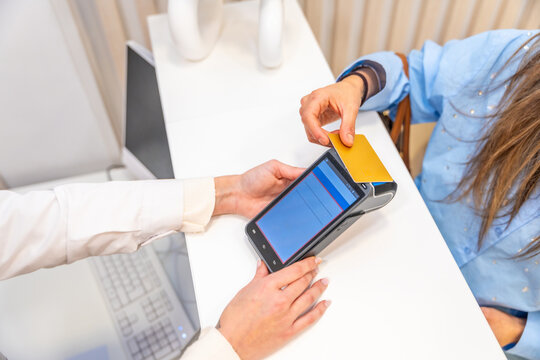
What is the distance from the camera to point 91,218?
2.07 ft

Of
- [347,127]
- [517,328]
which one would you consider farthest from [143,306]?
[517,328]

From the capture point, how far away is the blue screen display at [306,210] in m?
0.57

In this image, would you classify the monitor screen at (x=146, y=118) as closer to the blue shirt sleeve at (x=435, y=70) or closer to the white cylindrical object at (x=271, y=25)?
the white cylindrical object at (x=271, y=25)

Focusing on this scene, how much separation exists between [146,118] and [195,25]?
9.9 inches

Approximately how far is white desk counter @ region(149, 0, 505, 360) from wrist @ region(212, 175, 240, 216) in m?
0.02

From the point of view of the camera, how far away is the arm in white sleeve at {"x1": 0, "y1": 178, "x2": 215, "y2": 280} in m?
0.62

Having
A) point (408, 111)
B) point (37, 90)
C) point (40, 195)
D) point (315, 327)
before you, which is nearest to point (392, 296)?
point (315, 327)

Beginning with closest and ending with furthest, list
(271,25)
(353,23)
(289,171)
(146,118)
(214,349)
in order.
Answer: (214,349)
(289,171)
(271,25)
(146,118)
(353,23)

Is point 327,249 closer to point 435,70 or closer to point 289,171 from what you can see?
point 289,171

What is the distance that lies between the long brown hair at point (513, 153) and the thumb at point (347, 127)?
0.74ft

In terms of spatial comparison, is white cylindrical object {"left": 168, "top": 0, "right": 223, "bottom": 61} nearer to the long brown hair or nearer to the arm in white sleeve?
the arm in white sleeve

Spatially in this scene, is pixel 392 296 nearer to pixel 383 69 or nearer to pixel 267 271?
pixel 267 271

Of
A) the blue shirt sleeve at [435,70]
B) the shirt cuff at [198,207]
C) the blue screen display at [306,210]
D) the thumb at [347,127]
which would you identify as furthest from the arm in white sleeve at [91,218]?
the blue shirt sleeve at [435,70]

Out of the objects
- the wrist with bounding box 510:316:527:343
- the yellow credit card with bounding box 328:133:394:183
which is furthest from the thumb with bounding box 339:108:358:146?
the wrist with bounding box 510:316:527:343
